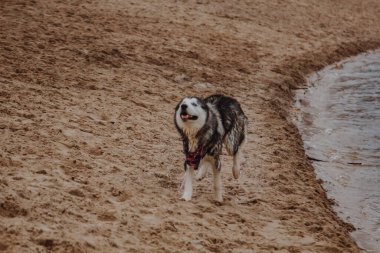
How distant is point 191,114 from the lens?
628 cm

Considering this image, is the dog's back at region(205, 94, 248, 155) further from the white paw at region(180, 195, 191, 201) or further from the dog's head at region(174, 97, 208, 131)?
the white paw at region(180, 195, 191, 201)

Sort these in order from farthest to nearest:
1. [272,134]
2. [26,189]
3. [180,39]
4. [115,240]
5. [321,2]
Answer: [321,2] → [180,39] → [272,134] → [26,189] → [115,240]

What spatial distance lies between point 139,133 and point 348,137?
4467 mm

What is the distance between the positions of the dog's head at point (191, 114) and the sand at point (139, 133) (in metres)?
0.93

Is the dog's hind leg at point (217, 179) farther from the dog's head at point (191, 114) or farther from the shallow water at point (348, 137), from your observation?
the shallow water at point (348, 137)

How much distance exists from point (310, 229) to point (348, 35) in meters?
15.4

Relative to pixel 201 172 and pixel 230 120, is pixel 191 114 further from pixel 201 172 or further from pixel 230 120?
pixel 201 172

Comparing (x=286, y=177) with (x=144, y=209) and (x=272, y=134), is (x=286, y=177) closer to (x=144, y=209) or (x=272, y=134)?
(x=272, y=134)

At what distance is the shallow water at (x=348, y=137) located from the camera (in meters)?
7.75

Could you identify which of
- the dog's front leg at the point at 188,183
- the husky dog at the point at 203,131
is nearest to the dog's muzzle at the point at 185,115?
the husky dog at the point at 203,131

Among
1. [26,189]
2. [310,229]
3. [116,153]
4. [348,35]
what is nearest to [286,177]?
[310,229]

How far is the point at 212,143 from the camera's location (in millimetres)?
6668

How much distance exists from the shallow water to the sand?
0.34m

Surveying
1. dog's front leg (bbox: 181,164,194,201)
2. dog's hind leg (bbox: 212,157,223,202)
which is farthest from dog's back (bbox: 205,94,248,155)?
dog's front leg (bbox: 181,164,194,201)
